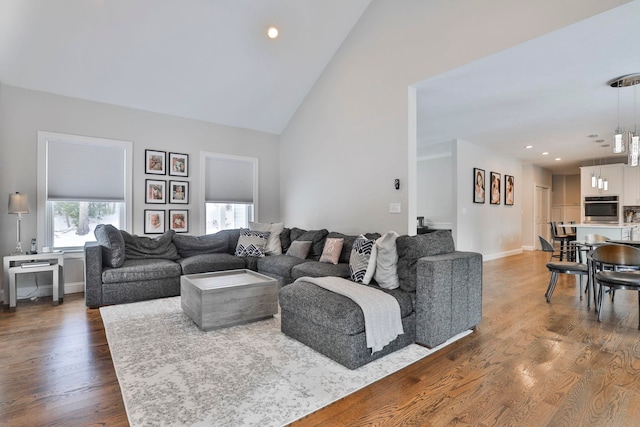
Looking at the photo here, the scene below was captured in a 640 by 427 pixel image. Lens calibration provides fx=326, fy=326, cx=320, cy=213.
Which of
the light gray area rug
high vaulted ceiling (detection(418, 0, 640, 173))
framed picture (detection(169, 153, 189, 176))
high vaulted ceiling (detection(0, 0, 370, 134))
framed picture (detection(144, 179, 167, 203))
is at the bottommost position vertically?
the light gray area rug

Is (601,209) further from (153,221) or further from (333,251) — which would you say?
(153,221)

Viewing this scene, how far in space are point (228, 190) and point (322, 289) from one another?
376 cm

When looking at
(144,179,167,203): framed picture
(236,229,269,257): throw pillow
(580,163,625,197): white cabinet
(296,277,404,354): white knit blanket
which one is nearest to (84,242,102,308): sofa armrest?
(144,179,167,203): framed picture

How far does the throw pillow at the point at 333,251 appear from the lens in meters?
4.23

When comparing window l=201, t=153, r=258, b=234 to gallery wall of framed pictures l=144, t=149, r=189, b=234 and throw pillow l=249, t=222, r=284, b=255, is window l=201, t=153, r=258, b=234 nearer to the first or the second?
gallery wall of framed pictures l=144, t=149, r=189, b=234

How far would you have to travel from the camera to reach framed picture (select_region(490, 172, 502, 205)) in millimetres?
7895

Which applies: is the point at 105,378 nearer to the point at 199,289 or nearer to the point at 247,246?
the point at 199,289

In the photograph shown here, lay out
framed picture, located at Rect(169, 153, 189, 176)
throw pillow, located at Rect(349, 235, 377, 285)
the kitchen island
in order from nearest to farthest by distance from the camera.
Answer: throw pillow, located at Rect(349, 235, 377, 285) → framed picture, located at Rect(169, 153, 189, 176) → the kitchen island

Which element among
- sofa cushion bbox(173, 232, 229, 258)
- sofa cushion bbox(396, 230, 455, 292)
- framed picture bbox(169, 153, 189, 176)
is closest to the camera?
sofa cushion bbox(396, 230, 455, 292)

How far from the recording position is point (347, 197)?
5.02m

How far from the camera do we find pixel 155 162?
520 centimetres

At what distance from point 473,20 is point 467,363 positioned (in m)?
3.25

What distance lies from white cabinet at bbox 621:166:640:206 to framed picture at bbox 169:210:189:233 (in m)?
10.0

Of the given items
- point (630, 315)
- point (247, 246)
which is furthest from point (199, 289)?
point (630, 315)
